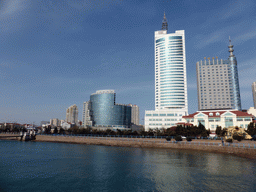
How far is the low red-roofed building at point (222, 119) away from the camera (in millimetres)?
106125

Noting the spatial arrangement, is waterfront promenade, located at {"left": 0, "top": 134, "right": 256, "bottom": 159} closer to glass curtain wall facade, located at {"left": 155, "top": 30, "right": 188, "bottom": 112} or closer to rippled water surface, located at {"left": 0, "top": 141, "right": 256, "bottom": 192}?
rippled water surface, located at {"left": 0, "top": 141, "right": 256, "bottom": 192}

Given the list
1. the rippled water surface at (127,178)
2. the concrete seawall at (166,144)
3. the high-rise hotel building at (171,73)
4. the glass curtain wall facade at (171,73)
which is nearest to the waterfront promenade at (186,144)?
the concrete seawall at (166,144)

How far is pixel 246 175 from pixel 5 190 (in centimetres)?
4134

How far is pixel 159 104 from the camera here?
617 ft

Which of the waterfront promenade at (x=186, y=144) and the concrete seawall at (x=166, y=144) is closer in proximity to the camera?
the waterfront promenade at (x=186, y=144)

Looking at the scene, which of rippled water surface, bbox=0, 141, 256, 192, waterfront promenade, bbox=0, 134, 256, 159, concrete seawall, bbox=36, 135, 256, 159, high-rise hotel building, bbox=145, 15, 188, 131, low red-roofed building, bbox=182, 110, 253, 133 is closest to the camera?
rippled water surface, bbox=0, 141, 256, 192

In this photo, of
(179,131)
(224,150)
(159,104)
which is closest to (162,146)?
(179,131)

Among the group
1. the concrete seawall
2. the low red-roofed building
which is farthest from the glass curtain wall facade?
the concrete seawall

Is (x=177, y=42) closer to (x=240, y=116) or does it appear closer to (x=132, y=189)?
(x=240, y=116)

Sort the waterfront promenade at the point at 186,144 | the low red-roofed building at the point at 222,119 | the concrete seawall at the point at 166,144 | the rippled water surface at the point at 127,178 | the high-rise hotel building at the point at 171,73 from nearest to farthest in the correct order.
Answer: the rippled water surface at the point at 127,178
the waterfront promenade at the point at 186,144
the concrete seawall at the point at 166,144
the low red-roofed building at the point at 222,119
the high-rise hotel building at the point at 171,73

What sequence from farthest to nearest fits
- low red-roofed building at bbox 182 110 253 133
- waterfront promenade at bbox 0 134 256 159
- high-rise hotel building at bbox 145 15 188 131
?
high-rise hotel building at bbox 145 15 188 131
low red-roofed building at bbox 182 110 253 133
waterfront promenade at bbox 0 134 256 159

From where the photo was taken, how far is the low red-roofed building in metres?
106

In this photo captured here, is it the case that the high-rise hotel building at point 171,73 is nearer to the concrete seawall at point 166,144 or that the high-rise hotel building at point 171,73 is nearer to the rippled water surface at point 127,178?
the concrete seawall at point 166,144

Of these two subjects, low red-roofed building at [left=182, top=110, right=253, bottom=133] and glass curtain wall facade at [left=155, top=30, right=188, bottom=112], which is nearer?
low red-roofed building at [left=182, top=110, right=253, bottom=133]
